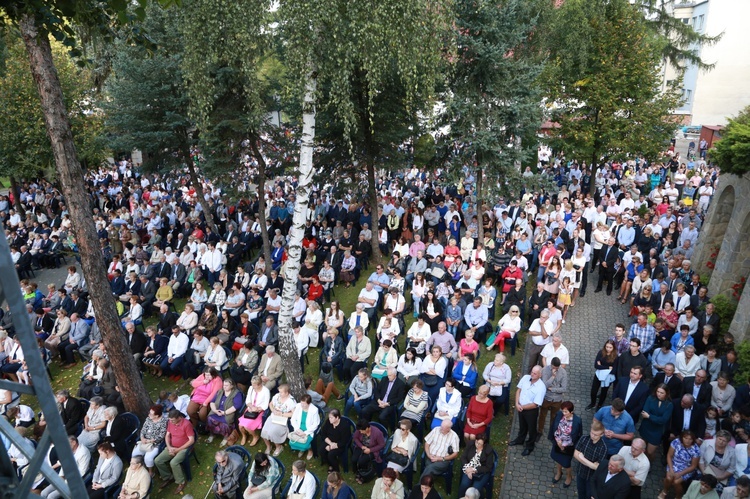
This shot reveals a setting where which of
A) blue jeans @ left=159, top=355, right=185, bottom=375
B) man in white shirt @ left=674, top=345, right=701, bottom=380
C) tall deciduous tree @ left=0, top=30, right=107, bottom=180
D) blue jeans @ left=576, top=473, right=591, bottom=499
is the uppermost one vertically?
tall deciduous tree @ left=0, top=30, right=107, bottom=180


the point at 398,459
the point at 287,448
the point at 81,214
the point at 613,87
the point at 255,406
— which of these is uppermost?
the point at 613,87

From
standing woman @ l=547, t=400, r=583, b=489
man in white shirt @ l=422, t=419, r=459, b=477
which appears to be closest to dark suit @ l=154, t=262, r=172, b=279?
man in white shirt @ l=422, t=419, r=459, b=477

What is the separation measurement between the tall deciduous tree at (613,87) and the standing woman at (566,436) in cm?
1337

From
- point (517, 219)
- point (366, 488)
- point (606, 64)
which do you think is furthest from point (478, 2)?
point (366, 488)

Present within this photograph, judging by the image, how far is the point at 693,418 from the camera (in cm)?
735

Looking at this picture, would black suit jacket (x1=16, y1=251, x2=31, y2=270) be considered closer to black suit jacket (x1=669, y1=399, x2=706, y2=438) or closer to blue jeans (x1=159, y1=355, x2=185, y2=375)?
blue jeans (x1=159, y1=355, x2=185, y2=375)

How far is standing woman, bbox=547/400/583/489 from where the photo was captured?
6996 millimetres

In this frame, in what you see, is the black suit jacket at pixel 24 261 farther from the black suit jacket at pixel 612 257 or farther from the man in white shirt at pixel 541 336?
the black suit jacket at pixel 612 257

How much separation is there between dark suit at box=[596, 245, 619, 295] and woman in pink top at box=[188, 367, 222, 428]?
9.23 meters

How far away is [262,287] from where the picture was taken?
40.9 feet

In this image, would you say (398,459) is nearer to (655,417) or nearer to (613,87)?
(655,417)

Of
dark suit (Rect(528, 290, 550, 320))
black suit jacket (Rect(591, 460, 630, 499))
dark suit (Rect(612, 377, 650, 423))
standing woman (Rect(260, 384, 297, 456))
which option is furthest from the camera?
dark suit (Rect(528, 290, 550, 320))

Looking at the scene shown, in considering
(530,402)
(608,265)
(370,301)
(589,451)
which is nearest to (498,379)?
(530,402)

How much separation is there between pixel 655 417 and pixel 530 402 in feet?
5.46
